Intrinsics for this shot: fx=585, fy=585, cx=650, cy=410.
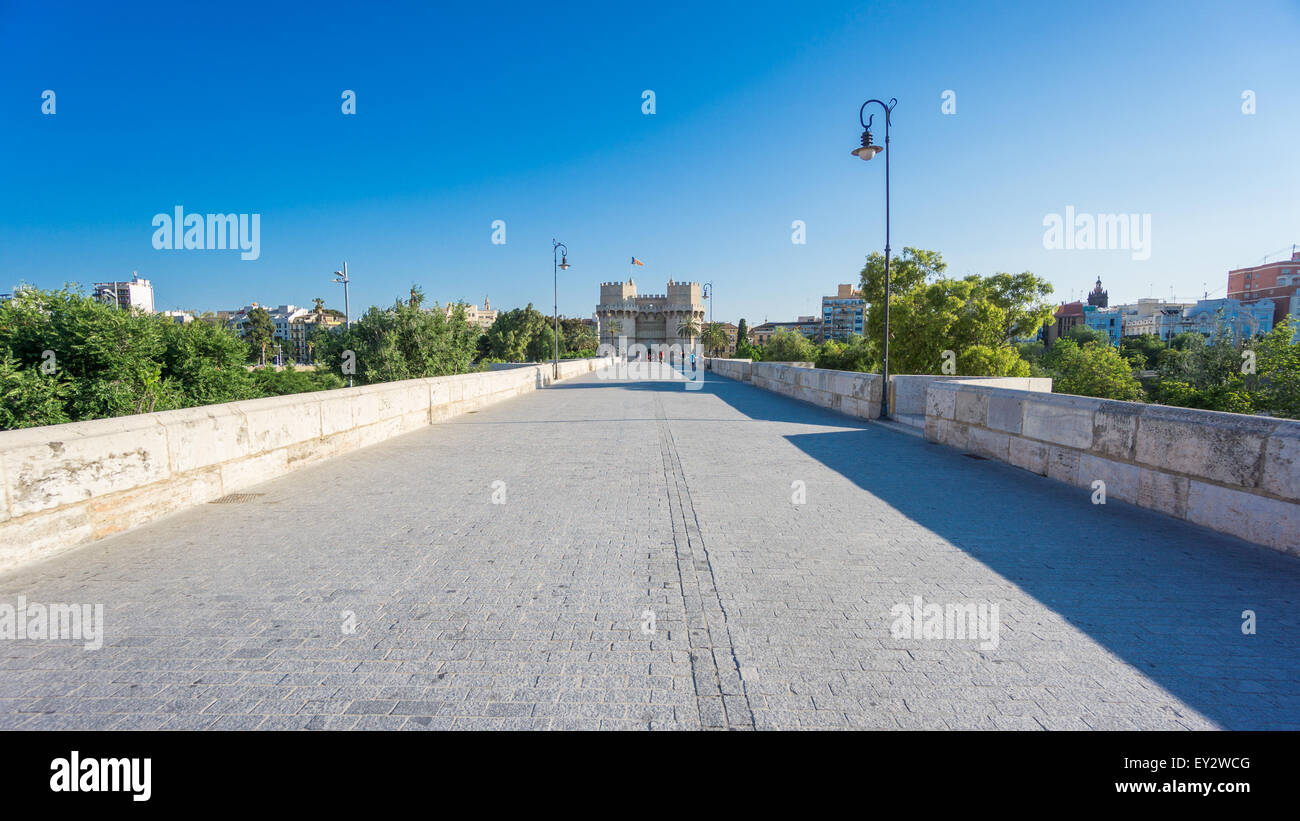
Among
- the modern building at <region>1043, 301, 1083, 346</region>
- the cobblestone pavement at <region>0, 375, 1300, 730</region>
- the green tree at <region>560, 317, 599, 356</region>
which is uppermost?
the modern building at <region>1043, 301, 1083, 346</region>

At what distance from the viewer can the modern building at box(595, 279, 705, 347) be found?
95.1m

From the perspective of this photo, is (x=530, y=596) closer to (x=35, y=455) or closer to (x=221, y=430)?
(x=35, y=455)

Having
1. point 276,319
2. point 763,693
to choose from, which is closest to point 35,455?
point 763,693

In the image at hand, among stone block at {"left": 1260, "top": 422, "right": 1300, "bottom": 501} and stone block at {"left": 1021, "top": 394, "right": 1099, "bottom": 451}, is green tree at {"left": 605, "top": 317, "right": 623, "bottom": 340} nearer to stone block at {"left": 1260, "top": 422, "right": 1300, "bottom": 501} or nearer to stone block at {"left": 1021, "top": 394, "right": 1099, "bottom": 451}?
stone block at {"left": 1021, "top": 394, "right": 1099, "bottom": 451}

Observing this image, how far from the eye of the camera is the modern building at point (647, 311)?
312ft

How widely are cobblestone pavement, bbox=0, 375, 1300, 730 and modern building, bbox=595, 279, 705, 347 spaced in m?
89.3

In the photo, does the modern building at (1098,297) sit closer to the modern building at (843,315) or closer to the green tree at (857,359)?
the modern building at (843,315)

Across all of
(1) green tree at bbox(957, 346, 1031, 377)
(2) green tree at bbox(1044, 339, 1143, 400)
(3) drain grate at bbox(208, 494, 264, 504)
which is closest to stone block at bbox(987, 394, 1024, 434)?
(3) drain grate at bbox(208, 494, 264, 504)

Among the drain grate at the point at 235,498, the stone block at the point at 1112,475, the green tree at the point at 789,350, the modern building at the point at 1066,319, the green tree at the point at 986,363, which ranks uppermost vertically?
the modern building at the point at 1066,319

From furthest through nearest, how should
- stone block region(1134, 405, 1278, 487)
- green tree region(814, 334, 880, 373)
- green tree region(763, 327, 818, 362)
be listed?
green tree region(763, 327, 818, 362)
green tree region(814, 334, 880, 373)
stone block region(1134, 405, 1278, 487)

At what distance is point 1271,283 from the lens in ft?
353

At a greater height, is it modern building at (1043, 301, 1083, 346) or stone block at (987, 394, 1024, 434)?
modern building at (1043, 301, 1083, 346)

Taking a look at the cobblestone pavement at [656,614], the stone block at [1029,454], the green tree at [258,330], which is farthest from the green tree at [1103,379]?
the green tree at [258,330]

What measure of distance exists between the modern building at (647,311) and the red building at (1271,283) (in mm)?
98758
